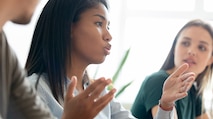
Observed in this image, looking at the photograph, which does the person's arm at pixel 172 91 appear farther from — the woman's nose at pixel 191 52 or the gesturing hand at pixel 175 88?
the woman's nose at pixel 191 52

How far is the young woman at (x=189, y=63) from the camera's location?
188cm

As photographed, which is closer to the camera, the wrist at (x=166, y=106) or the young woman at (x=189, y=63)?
the wrist at (x=166, y=106)

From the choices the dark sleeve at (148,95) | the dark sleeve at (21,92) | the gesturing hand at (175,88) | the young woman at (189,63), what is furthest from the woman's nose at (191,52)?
the dark sleeve at (21,92)

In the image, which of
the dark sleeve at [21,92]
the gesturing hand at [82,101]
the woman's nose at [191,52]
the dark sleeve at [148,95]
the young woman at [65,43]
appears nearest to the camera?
the dark sleeve at [21,92]

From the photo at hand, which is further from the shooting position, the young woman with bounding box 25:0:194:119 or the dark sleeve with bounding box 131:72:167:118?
the dark sleeve with bounding box 131:72:167:118

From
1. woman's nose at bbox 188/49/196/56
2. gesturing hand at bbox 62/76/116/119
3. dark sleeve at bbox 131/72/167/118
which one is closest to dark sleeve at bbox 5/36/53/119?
gesturing hand at bbox 62/76/116/119

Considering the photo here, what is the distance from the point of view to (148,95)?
6.04ft

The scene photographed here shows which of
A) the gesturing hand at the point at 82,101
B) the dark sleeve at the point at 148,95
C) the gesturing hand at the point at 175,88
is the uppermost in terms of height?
the gesturing hand at the point at 82,101

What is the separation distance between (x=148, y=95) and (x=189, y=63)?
0.29 meters

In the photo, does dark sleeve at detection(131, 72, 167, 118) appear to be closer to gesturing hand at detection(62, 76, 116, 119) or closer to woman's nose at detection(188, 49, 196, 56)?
woman's nose at detection(188, 49, 196, 56)

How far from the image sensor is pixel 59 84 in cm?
130

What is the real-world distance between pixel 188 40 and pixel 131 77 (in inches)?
45.9

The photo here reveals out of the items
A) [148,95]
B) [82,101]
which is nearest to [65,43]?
[82,101]

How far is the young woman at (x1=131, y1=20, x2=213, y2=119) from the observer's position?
74.1 inches
